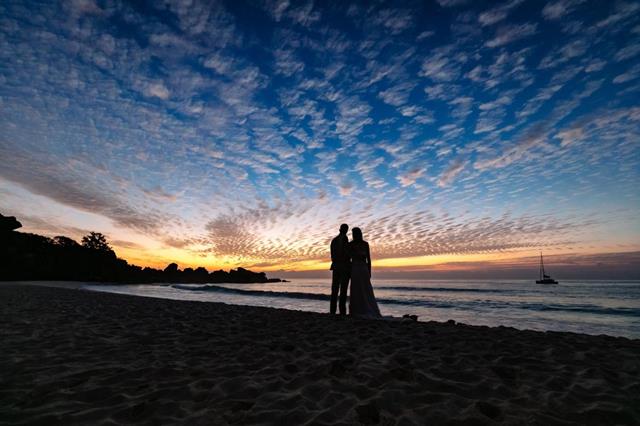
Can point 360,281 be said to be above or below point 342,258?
below

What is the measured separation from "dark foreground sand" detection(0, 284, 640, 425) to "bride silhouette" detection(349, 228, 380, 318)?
112 inches

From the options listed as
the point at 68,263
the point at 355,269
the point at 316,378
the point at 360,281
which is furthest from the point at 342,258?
the point at 68,263

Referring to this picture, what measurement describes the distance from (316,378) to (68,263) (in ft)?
286

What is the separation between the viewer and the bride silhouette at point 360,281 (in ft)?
32.4

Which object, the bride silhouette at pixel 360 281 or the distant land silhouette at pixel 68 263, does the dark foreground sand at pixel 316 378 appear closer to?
the bride silhouette at pixel 360 281

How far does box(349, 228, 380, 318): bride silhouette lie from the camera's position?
388 inches

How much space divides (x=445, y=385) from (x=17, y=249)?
257 ft

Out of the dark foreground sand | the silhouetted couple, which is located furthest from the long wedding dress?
the dark foreground sand

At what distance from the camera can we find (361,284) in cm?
986

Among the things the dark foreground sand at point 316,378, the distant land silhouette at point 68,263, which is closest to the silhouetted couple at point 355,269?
the dark foreground sand at point 316,378

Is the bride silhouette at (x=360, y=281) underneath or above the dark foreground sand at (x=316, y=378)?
above

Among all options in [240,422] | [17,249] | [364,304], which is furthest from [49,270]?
[240,422]

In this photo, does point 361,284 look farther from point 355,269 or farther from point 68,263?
point 68,263

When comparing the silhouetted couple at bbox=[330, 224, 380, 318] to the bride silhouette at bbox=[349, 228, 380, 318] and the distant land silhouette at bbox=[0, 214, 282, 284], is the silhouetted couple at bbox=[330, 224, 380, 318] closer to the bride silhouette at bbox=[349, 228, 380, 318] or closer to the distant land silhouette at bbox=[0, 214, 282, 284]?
the bride silhouette at bbox=[349, 228, 380, 318]
